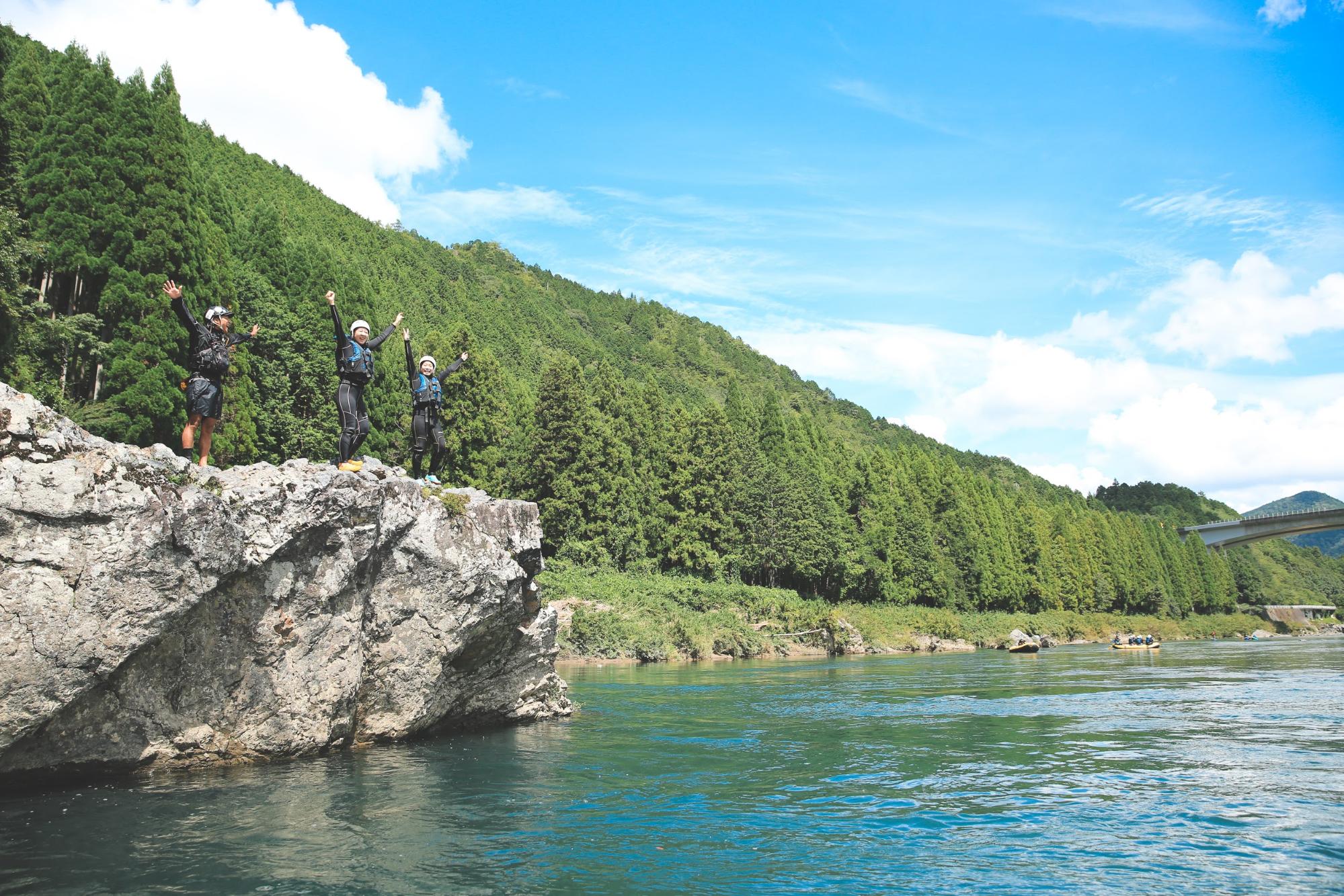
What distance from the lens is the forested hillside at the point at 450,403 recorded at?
101 feet

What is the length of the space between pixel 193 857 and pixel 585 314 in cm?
17743

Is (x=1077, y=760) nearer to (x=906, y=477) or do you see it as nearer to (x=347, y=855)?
(x=347, y=855)

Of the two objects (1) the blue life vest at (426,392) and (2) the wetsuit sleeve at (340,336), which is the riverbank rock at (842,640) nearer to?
(1) the blue life vest at (426,392)

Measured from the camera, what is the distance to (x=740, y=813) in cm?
1077

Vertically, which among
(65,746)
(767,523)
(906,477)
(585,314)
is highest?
(585,314)

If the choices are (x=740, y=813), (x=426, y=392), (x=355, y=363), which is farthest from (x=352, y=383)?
(x=740, y=813)

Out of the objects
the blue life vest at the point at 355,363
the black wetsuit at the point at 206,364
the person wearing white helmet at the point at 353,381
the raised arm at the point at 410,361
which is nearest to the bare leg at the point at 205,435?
the black wetsuit at the point at 206,364

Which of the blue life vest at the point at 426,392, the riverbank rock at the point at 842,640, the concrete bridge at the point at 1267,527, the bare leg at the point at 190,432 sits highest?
the concrete bridge at the point at 1267,527

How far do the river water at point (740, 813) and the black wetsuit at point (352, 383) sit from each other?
5.26 m

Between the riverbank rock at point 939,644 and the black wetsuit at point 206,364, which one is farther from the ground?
the black wetsuit at point 206,364

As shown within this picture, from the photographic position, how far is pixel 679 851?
9062 millimetres

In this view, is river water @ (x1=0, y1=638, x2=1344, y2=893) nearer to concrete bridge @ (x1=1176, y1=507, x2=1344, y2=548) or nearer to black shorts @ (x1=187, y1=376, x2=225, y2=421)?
black shorts @ (x1=187, y1=376, x2=225, y2=421)

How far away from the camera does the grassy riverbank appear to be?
44.2 metres

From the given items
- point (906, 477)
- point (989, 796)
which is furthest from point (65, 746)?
point (906, 477)
